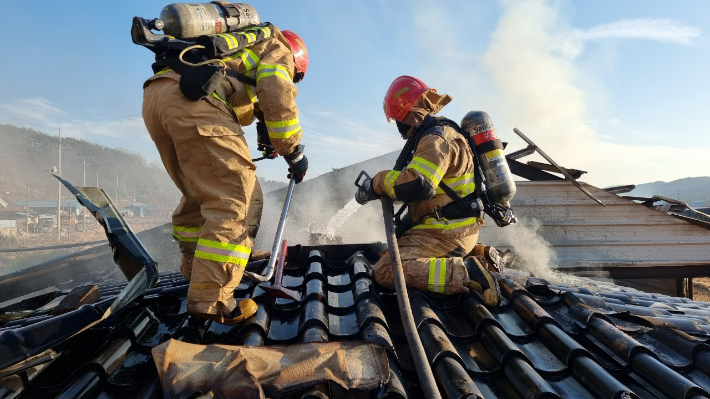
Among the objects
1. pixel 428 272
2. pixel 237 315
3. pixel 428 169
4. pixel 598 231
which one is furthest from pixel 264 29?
pixel 598 231

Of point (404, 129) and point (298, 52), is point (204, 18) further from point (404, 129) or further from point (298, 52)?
point (404, 129)

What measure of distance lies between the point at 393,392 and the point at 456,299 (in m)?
1.31

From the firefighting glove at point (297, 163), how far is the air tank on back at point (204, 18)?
0.94 meters

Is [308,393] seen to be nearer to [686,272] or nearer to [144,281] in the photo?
[144,281]

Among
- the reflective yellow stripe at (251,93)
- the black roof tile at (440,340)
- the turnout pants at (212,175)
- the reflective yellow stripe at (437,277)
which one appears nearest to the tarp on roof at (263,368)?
the black roof tile at (440,340)

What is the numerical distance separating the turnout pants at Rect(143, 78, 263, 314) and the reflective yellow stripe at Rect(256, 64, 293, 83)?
0.33m

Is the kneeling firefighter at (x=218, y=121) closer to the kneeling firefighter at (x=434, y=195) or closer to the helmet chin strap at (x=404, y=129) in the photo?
the kneeling firefighter at (x=434, y=195)

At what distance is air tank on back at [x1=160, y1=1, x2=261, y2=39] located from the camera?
2.39m

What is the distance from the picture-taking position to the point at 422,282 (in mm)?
2748

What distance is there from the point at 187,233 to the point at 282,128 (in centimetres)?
108

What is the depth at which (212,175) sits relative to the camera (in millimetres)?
2420

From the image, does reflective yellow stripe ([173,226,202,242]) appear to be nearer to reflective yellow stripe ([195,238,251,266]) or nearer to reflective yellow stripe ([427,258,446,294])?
reflective yellow stripe ([195,238,251,266])

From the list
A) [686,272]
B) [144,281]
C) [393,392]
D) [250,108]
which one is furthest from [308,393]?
[686,272]

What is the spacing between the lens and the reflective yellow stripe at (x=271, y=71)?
2.55 metres
